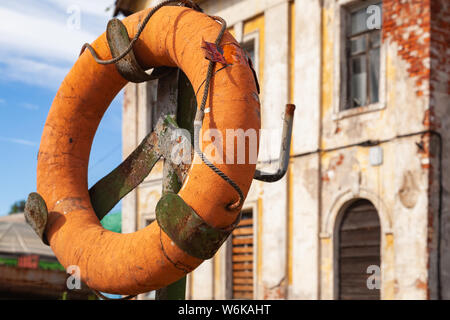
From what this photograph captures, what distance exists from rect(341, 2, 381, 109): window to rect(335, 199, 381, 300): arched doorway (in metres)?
1.40

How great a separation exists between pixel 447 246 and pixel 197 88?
525 cm

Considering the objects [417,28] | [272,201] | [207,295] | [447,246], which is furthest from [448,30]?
[207,295]

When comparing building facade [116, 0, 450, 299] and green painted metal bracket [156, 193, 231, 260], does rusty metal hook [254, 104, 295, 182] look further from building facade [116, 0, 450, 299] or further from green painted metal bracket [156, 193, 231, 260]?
building facade [116, 0, 450, 299]

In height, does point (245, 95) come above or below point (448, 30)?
below

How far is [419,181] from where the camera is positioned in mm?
8273

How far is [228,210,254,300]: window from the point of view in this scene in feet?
35.3

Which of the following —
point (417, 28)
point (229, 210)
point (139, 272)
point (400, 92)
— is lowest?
point (139, 272)

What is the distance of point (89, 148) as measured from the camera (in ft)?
15.9

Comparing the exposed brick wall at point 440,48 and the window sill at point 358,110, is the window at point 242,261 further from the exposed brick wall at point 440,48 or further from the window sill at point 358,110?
the exposed brick wall at point 440,48

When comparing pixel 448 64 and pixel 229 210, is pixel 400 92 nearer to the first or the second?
→ pixel 448 64

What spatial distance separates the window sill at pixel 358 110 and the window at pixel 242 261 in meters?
2.29

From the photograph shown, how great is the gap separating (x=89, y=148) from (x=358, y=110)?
518 cm

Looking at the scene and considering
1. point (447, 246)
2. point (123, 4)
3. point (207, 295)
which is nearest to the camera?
point (447, 246)

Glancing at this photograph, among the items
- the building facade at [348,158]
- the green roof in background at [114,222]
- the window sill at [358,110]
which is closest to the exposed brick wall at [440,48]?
the building facade at [348,158]
